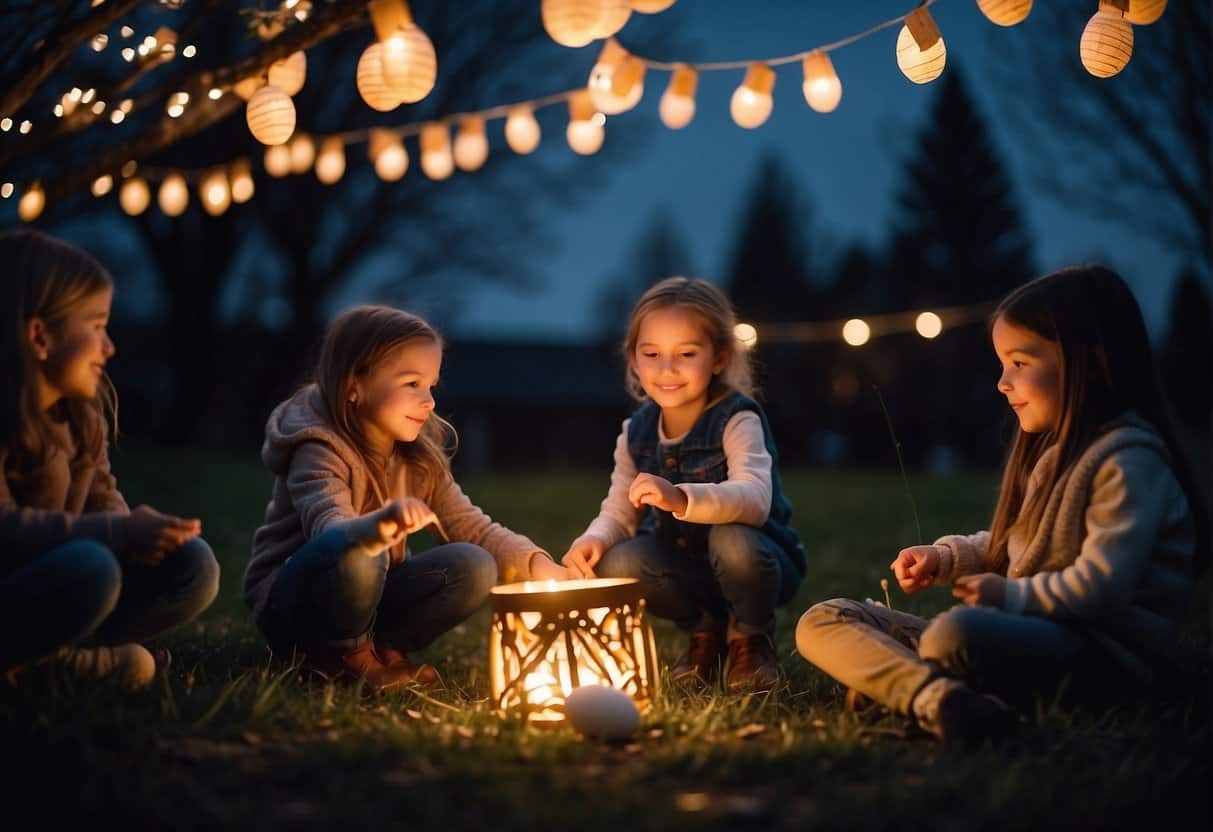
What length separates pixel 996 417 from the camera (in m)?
24.5

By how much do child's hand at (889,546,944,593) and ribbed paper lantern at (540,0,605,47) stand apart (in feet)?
4.82

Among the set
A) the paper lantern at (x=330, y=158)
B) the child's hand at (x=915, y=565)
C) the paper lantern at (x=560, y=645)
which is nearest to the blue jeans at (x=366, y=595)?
the paper lantern at (x=560, y=645)

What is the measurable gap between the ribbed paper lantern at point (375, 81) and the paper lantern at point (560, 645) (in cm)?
151

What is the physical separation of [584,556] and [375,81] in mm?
1471

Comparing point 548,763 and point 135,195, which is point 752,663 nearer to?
point 548,763

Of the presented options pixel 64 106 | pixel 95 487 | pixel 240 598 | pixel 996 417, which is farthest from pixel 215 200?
pixel 996 417

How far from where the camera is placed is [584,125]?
171 inches

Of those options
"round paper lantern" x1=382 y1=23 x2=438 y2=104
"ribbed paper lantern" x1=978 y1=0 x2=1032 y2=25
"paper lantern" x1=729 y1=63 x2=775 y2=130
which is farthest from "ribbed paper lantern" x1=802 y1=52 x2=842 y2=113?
"round paper lantern" x1=382 y1=23 x2=438 y2=104

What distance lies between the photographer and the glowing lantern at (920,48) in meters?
2.93

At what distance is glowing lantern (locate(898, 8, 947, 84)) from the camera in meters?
2.93

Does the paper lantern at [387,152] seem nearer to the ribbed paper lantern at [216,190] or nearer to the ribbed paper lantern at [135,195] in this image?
the ribbed paper lantern at [216,190]

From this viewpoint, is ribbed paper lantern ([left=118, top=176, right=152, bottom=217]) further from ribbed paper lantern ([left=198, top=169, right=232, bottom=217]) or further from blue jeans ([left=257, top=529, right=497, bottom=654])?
blue jeans ([left=257, top=529, right=497, bottom=654])

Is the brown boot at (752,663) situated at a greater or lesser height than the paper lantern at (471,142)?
lesser

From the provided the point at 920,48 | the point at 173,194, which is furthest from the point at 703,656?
the point at 173,194
